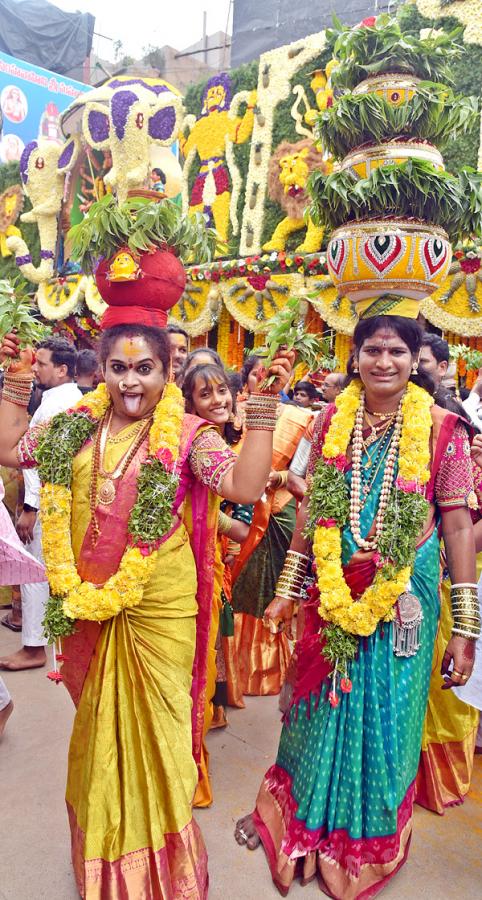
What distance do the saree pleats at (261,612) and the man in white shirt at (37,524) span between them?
122cm

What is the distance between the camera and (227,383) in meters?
3.33

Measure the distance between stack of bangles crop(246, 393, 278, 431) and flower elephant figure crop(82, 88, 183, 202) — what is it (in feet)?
36.6

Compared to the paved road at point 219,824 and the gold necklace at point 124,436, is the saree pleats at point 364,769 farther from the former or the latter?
the gold necklace at point 124,436

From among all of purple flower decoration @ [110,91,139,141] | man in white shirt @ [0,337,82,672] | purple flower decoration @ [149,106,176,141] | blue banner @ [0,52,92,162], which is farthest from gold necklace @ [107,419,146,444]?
blue banner @ [0,52,92,162]

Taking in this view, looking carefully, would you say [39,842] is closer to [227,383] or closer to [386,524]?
[386,524]

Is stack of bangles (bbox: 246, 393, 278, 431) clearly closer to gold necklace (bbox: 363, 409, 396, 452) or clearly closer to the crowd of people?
the crowd of people

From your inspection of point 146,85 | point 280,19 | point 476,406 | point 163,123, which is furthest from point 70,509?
point 280,19

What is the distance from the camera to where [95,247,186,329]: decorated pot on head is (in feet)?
7.27

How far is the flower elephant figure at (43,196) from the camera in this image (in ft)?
47.7

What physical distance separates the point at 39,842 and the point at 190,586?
1255mm

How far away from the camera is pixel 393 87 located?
245 cm

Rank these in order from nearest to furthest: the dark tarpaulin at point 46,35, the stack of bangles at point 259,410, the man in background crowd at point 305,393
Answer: the stack of bangles at point 259,410
the man in background crowd at point 305,393
the dark tarpaulin at point 46,35

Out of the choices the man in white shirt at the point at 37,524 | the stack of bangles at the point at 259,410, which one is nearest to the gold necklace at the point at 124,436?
the stack of bangles at the point at 259,410

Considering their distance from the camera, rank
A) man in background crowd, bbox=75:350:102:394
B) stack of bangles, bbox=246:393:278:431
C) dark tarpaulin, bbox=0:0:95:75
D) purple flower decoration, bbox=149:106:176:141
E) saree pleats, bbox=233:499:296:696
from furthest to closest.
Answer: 1. dark tarpaulin, bbox=0:0:95:75
2. purple flower decoration, bbox=149:106:176:141
3. man in background crowd, bbox=75:350:102:394
4. saree pleats, bbox=233:499:296:696
5. stack of bangles, bbox=246:393:278:431
